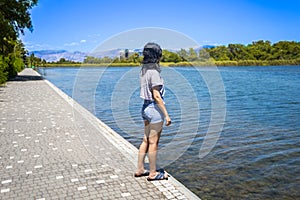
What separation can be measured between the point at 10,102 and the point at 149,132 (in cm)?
1205

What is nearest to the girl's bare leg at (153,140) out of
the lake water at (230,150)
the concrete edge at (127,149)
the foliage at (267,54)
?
the concrete edge at (127,149)

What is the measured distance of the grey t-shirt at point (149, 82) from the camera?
4586 millimetres

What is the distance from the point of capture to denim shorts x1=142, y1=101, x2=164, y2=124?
4.79 m

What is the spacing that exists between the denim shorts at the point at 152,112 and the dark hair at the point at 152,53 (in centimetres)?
64

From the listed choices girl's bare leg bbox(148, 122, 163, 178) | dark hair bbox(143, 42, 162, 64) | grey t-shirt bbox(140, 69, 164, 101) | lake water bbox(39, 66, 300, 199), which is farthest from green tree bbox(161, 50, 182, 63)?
girl's bare leg bbox(148, 122, 163, 178)

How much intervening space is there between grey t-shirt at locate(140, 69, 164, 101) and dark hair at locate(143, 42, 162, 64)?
0.18 meters

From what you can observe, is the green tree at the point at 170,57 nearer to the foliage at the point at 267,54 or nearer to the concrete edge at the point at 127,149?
the concrete edge at the point at 127,149

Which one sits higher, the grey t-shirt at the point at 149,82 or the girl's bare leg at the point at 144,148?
the grey t-shirt at the point at 149,82

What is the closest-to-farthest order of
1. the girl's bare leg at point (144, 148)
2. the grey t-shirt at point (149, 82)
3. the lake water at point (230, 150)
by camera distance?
the grey t-shirt at point (149, 82)
the girl's bare leg at point (144, 148)
the lake water at point (230, 150)

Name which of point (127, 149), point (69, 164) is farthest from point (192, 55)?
point (69, 164)

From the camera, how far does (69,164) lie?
588 centimetres

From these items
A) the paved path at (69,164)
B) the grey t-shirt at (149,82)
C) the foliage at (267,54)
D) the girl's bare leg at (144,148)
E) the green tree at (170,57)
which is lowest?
the paved path at (69,164)

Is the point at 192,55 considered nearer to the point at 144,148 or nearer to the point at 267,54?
the point at 144,148

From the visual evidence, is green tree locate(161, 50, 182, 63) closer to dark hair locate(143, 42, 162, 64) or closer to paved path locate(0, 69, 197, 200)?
dark hair locate(143, 42, 162, 64)
